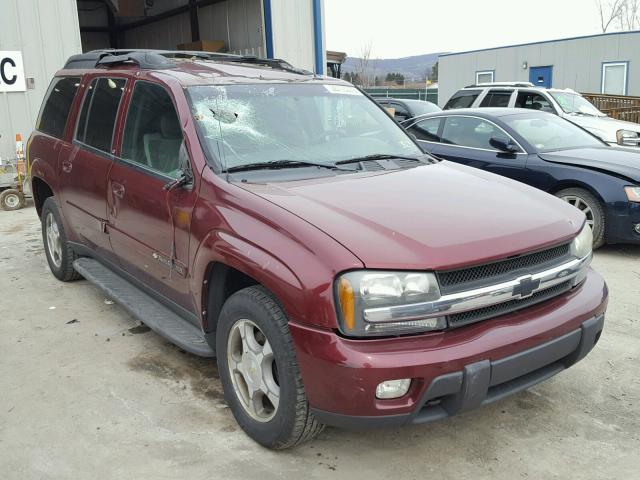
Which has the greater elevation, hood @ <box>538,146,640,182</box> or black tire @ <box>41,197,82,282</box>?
hood @ <box>538,146,640,182</box>

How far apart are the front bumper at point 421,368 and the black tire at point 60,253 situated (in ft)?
Answer: 11.3

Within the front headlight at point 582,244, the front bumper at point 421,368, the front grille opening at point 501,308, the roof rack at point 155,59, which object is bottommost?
the front bumper at point 421,368

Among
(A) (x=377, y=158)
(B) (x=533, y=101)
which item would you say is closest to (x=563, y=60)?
(B) (x=533, y=101)

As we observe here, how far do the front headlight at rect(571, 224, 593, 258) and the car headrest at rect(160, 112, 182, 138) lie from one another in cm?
220

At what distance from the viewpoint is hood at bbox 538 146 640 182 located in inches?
247

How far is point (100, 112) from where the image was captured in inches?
178

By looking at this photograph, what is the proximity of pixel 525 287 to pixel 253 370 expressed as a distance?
1302 mm

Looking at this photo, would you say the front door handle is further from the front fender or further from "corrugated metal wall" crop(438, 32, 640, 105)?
"corrugated metal wall" crop(438, 32, 640, 105)

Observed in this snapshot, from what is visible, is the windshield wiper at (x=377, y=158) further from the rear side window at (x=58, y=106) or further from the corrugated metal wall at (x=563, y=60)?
the corrugated metal wall at (x=563, y=60)

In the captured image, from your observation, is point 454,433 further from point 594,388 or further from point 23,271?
point 23,271

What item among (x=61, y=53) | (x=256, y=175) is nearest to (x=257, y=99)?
(x=256, y=175)

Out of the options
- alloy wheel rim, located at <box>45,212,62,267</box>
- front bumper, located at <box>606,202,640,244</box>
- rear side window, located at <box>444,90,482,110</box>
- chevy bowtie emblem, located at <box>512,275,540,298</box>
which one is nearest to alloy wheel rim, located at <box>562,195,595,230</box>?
front bumper, located at <box>606,202,640,244</box>

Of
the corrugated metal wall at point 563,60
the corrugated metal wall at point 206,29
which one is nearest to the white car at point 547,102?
the corrugated metal wall at point 206,29

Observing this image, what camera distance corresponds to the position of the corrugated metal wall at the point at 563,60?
23828mm
